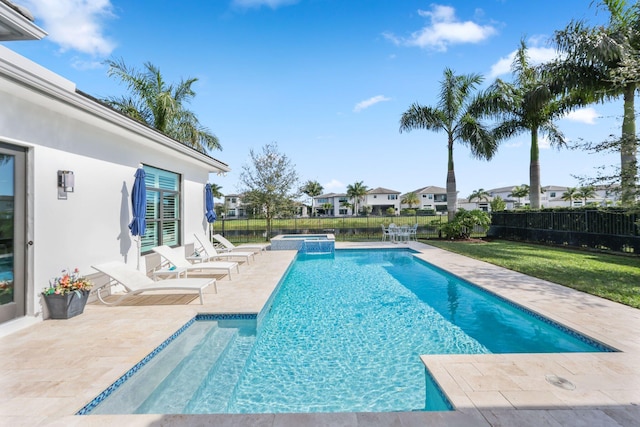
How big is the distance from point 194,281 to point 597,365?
5.71m

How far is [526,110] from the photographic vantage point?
15.8 meters

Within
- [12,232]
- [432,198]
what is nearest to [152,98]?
[12,232]

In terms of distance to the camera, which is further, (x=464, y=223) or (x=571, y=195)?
(x=571, y=195)

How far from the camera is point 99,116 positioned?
5.06m

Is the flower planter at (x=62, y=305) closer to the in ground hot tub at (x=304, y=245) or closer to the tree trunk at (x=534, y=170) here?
the in ground hot tub at (x=304, y=245)

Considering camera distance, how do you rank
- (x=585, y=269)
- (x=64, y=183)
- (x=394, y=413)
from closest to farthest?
(x=394, y=413)
(x=64, y=183)
(x=585, y=269)

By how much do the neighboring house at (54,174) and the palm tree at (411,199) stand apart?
58.3 m

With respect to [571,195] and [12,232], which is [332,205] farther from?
[12,232]

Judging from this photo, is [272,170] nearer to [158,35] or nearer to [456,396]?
[158,35]

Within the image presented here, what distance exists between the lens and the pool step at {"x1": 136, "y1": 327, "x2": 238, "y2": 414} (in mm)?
3035

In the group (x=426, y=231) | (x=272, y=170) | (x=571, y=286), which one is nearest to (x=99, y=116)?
(x=571, y=286)

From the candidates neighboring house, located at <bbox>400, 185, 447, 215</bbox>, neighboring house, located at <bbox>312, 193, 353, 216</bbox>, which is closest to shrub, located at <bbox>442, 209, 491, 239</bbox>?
neighboring house, located at <bbox>400, 185, 447, 215</bbox>

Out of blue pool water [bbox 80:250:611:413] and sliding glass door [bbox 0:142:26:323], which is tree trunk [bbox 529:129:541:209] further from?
sliding glass door [bbox 0:142:26:323]

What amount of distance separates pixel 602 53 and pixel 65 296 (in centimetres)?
1674
